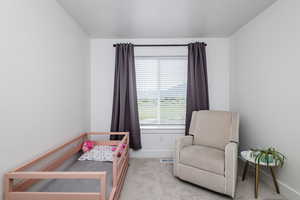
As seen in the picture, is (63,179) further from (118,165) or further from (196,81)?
(196,81)

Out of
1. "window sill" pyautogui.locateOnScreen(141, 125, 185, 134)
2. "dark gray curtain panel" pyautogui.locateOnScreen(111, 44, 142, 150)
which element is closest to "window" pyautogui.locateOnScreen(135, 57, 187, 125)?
"window sill" pyautogui.locateOnScreen(141, 125, 185, 134)

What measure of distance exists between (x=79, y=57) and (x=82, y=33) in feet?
1.55

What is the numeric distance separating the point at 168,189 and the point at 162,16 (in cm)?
245

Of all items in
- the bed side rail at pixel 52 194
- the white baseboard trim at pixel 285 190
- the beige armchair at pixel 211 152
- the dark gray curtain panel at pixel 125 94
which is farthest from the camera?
the dark gray curtain panel at pixel 125 94

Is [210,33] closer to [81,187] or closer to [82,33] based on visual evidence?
Answer: [82,33]

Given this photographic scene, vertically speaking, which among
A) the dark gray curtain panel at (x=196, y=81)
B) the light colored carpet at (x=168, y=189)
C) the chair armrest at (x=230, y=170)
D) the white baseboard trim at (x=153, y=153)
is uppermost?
the dark gray curtain panel at (x=196, y=81)

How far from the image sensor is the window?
3125mm

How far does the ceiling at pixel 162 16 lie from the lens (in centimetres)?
194

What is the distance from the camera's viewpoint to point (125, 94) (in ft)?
9.50

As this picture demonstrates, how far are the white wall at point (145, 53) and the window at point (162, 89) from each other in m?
0.19

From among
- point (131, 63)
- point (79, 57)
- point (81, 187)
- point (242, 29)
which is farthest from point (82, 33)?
point (242, 29)

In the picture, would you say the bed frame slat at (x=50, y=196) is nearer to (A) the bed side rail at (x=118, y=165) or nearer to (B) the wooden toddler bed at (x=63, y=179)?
(B) the wooden toddler bed at (x=63, y=179)

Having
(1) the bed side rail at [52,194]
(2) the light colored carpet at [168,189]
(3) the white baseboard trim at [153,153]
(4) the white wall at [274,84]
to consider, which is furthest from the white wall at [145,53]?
(1) the bed side rail at [52,194]

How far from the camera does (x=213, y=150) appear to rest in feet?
7.09
